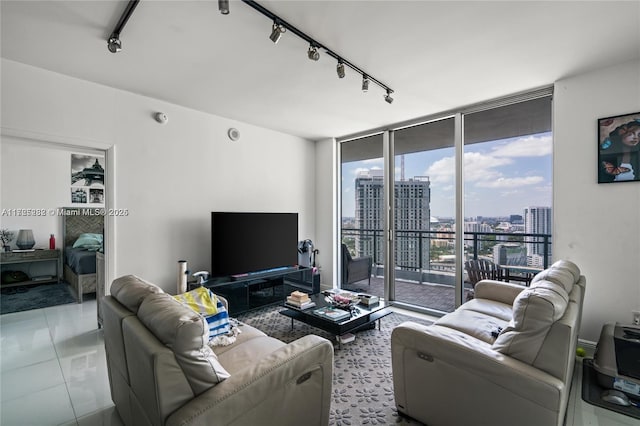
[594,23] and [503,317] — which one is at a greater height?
[594,23]

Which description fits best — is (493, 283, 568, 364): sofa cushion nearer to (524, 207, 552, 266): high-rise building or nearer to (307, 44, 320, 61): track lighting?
(307, 44, 320, 61): track lighting

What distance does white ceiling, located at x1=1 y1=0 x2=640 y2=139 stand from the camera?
6.09 feet

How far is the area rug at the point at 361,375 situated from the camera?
1865 millimetres

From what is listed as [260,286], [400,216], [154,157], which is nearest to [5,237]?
[154,157]

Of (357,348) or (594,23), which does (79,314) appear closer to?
(357,348)

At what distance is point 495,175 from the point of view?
3.64 m

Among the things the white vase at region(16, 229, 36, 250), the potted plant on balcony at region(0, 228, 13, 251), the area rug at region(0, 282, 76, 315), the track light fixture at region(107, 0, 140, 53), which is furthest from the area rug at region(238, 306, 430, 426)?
the potted plant on balcony at region(0, 228, 13, 251)

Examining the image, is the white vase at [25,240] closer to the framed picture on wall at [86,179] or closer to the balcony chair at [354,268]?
the framed picture on wall at [86,179]

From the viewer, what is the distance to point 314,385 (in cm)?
149

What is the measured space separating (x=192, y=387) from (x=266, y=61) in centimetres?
242

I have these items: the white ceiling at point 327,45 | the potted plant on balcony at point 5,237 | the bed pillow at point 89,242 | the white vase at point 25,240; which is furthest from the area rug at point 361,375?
the potted plant on balcony at point 5,237

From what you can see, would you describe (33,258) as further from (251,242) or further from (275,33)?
(275,33)

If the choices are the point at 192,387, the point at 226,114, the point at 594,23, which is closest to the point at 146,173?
the point at 226,114

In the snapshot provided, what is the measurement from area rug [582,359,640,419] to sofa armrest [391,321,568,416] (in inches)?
37.2
